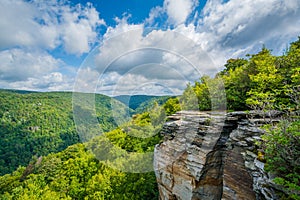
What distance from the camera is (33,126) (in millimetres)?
111625

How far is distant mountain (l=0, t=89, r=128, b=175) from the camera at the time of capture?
279 feet

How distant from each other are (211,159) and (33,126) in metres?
137

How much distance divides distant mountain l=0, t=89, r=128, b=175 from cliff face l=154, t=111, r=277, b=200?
220ft

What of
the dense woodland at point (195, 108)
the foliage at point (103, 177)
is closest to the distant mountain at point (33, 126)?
the dense woodland at point (195, 108)

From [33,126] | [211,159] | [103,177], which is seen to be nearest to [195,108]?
[211,159]

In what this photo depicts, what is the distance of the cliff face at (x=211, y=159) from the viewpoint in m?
6.42

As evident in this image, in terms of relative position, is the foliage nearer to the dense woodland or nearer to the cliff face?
the dense woodland

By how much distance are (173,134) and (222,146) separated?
3.44 meters

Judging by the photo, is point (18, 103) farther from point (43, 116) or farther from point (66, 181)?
point (66, 181)

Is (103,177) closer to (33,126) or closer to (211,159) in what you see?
(211,159)

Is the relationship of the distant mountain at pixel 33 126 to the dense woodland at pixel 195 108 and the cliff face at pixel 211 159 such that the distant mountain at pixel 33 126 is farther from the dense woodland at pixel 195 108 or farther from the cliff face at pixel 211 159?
the cliff face at pixel 211 159

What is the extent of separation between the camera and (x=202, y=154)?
29.0 ft

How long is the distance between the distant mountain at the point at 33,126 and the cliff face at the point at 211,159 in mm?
67014

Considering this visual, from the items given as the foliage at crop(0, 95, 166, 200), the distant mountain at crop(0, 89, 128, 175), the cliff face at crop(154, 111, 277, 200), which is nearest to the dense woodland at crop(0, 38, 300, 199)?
the foliage at crop(0, 95, 166, 200)
